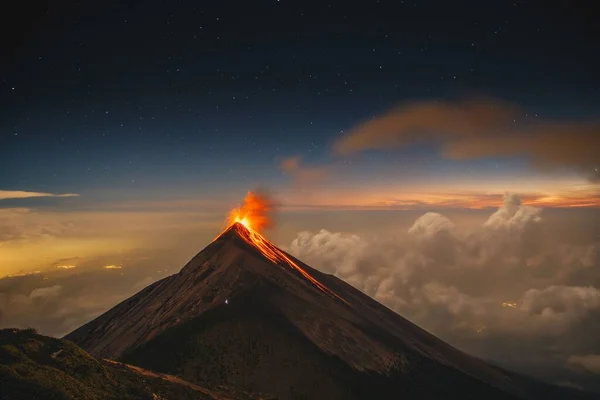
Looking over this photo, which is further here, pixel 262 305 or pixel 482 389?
pixel 482 389

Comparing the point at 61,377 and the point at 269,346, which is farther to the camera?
the point at 269,346

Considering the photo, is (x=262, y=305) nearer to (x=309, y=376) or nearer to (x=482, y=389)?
(x=309, y=376)

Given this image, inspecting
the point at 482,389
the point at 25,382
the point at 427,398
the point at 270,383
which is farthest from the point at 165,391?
the point at 482,389

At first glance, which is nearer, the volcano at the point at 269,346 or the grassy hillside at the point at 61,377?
the grassy hillside at the point at 61,377

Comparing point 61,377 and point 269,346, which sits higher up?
point 61,377

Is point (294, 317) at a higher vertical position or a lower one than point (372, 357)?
higher

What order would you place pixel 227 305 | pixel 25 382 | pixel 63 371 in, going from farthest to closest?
pixel 227 305 → pixel 63 371 → pixel 25 382

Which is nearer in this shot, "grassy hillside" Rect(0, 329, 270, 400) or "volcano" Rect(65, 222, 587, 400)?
"grassy hillside" Rect(0, 329, 270, 400)

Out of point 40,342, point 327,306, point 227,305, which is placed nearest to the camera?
point 40,342
